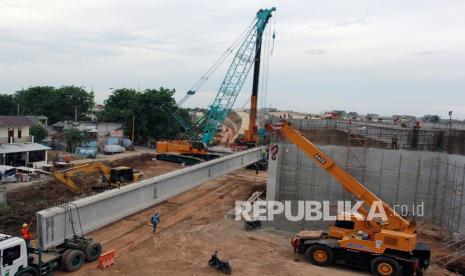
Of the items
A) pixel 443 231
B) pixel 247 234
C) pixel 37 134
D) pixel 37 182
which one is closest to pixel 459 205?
pixel 443 231

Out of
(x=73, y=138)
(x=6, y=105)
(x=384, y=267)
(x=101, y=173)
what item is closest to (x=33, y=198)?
(x=101, y=173)

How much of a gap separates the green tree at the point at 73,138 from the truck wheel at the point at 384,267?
4221 centimetres

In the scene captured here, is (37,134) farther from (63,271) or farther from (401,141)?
(401,141)

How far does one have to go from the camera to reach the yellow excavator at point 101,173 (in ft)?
86.5

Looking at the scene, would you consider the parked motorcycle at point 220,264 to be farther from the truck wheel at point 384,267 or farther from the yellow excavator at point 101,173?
the yellow excavator at point 101,173

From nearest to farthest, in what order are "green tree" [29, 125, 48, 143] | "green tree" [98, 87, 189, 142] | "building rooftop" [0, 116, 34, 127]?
1. "building rooftop" [0, 116, 34, 127]
2. "green tree" [29, 125, 48, 143]
3. "green tree" [98, 87, 189, 142]

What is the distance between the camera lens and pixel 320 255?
18.1 metres

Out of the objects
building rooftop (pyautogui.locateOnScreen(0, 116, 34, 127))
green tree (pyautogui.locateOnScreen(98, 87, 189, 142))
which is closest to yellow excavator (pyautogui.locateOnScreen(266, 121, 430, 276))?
building rooftop (pyautogui.locateOnScreen(0, 116, 34, 127))

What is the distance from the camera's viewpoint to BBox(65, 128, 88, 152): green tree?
50.0 m

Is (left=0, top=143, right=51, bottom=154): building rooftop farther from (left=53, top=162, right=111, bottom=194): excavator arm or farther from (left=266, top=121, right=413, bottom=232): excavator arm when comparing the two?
(left=266, top=121, right=413, bottom=232): excavator arm

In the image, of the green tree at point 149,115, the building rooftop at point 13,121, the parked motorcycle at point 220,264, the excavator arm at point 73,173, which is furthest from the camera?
the green tree at point 149,115

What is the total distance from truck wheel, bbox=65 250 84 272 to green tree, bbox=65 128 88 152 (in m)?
37.0

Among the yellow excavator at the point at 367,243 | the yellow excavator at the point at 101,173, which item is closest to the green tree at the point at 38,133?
the yellow excavator at the point at 101,173

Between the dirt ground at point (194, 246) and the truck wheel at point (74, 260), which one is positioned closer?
the truck wheel at point (74, 260)
